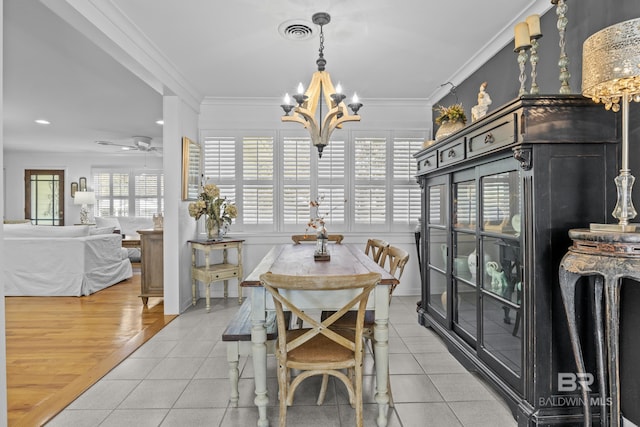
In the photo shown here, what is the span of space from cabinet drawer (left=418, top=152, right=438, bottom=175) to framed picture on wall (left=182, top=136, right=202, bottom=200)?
266cm

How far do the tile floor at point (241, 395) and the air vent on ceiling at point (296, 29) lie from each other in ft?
8.78

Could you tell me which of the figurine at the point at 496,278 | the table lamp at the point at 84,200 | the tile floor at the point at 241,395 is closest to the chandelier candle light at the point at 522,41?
the figurine at the point at 496,278

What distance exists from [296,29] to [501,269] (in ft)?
7.71

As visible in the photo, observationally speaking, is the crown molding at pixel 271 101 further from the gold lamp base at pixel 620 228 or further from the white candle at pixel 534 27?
the gold lamp base at pixel 620 228

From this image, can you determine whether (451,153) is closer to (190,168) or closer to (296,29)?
(296,29)

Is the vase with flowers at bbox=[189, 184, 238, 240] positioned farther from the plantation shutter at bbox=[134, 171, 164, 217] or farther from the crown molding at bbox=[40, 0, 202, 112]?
the plantation shutter at bbox=[134, 171, 164, 217]

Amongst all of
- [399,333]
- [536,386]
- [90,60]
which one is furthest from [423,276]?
[90,60]

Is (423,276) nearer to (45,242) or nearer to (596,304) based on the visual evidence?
(596,304)

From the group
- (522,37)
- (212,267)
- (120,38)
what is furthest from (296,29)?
(212,267)

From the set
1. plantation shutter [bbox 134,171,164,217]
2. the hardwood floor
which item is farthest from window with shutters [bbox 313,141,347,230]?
plantation shutter [bbox 134,171,164,217]

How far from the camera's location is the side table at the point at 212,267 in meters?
4.11

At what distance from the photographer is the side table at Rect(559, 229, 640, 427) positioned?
1.45 m

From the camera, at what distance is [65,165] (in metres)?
8.80

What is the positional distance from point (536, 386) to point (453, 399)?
0.58 metres
